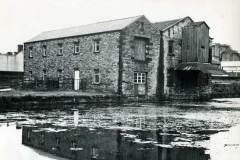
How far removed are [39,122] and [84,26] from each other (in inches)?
721

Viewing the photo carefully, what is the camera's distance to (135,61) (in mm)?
23328

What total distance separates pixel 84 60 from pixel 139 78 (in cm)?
388

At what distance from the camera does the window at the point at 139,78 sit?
23578mm

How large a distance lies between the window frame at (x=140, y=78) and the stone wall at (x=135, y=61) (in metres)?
0.23

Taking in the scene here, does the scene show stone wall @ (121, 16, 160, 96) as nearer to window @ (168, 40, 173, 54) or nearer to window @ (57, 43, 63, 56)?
window @ (168, 40, 173, 54)

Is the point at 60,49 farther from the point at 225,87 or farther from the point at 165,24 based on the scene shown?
the point at 225,87

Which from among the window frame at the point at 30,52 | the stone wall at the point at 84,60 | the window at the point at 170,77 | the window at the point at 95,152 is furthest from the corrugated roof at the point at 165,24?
the window at the point at 95,152

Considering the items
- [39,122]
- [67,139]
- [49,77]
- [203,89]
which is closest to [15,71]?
[49,77]

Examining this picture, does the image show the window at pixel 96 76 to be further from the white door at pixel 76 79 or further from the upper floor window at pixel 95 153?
the upper floor window at pixel 95 153

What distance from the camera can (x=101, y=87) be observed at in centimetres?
→ 2320

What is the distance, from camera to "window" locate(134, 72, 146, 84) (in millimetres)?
23578

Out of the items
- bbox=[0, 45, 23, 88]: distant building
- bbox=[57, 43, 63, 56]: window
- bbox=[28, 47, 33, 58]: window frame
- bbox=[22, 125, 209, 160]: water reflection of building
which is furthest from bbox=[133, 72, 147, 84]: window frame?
bbox=[22, 125, 209, 160]: water reflection of building

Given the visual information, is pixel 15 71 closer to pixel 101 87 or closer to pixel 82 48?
pixel 82 48

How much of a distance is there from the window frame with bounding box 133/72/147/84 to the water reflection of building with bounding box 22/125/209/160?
14.3 m
